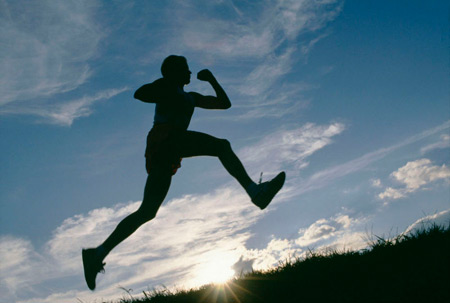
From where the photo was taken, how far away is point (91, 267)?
452 cm

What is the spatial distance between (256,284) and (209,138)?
5.59 ft

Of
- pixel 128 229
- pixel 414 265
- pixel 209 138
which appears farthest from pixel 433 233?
pixel 128 229

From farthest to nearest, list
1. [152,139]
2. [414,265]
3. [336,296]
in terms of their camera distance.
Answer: [152,139] < [414,265] < [336,296]

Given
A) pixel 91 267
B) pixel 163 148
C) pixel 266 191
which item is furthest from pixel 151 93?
pixel 91 267

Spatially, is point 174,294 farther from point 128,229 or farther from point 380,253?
point 380,253

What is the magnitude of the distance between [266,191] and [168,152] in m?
1.20

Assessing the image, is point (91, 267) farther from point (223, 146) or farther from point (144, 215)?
point (223, 146)

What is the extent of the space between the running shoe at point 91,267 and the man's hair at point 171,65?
2421mm

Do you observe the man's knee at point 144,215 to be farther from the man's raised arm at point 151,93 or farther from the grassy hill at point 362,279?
the man's raised arm at point 151,93


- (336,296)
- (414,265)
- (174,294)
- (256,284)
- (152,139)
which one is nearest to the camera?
(336,296)

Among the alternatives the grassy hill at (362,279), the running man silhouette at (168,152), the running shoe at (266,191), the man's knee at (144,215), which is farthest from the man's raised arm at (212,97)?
the grassy hill at (362,279)

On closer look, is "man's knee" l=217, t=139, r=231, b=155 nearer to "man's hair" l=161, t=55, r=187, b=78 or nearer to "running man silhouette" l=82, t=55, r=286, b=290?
"running man silhouette" l=82, t=55, r=286, b=290

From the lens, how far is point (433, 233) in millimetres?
4383

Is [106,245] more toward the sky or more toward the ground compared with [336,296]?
more toward the sky
